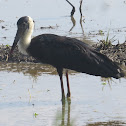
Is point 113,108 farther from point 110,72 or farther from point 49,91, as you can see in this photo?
point 49,91

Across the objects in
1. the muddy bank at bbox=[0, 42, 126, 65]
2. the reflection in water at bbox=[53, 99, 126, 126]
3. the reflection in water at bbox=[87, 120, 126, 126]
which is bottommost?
the reflection in water at bbox=[53, 99, 126, 126]

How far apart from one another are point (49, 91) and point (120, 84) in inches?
49.1

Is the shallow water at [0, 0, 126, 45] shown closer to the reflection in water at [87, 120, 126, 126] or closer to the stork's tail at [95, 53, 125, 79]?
the stork's tail at [95, 53, 125, 79]

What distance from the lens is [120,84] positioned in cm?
972

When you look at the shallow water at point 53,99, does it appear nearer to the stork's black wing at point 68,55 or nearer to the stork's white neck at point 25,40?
the stork's black wing at point 68,55

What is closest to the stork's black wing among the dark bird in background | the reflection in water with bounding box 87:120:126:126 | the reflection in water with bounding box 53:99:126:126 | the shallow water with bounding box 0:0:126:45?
the dark bird in background

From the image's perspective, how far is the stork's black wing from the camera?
8930 mm

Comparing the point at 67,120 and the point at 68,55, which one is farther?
the point at 68,55

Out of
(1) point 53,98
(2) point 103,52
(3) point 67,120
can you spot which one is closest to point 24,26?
(1) point 53,98

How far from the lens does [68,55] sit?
906cm

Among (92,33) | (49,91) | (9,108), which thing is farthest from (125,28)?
(9,108)

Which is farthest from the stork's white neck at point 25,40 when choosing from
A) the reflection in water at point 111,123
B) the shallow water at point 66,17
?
the shallow water at point 66,17

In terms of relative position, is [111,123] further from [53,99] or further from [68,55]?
[68,55]

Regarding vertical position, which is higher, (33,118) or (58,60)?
(58,60)
